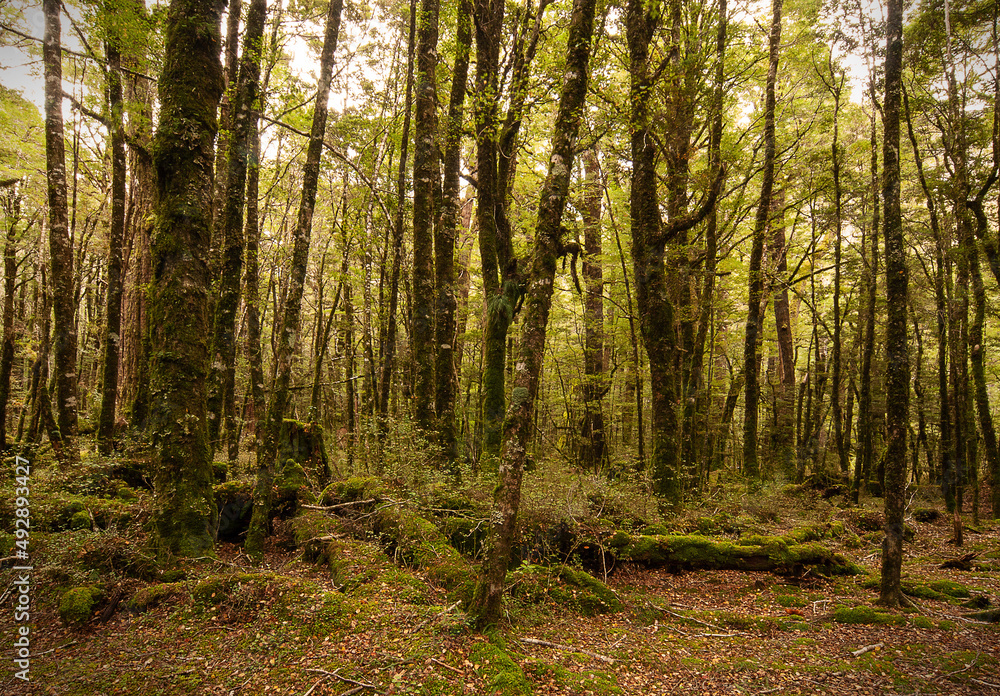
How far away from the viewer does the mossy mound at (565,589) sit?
5953 millimetres

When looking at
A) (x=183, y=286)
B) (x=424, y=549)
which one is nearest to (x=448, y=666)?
(x=424, y=549)

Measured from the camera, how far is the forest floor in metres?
4.05

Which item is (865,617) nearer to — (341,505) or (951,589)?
(951,589)

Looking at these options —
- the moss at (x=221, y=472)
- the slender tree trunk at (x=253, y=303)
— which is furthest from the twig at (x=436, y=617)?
the moss at (x=221, y=472)

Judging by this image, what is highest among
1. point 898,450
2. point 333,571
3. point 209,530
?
point 898,450

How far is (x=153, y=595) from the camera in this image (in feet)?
16.2

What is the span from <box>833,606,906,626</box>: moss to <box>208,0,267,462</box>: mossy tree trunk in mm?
9837

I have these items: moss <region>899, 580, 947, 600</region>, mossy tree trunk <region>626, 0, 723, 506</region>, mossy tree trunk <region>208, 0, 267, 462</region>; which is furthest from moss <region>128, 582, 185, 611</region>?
moss <region>899, 580, 947, 600</region>

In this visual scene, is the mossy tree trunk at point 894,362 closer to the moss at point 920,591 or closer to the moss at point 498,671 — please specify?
the moss at point 920,591

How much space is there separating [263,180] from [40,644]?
50.8ft

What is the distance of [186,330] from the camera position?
588 centimetres

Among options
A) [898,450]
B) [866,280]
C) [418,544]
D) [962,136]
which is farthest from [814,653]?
[866,280]

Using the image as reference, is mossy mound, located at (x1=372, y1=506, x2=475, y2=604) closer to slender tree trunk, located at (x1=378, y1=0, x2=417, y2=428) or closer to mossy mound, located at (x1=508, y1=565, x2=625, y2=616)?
mossy mound, located at (x1=508, y1=565, x2=625, y2=616)

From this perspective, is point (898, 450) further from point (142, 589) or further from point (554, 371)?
point (554, 371)
